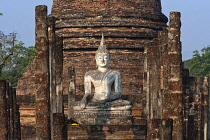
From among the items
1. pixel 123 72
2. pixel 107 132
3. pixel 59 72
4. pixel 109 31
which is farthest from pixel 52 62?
pixel 109 31

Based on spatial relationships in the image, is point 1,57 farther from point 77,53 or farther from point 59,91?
point 59,91

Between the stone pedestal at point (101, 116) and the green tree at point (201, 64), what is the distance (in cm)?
2190

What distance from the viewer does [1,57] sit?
3189cm

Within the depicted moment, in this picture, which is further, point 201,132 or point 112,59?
point 112,59

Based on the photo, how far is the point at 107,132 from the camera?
18.1 meters

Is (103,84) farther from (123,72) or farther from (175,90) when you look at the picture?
(175,90)

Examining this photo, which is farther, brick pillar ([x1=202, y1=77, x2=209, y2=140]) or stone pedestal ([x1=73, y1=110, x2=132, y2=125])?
stone pedestal ([x1=73, y1=110, x2=132, y2=125])

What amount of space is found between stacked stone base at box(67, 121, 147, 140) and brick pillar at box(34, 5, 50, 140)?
4.03m

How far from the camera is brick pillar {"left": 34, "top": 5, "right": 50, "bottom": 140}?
45.9 ft

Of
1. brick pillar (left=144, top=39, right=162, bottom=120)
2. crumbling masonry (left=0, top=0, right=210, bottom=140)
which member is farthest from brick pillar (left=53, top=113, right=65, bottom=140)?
brick pillar (left=144, top=39, right=162, bottom=120)

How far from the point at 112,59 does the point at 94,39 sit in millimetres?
1045

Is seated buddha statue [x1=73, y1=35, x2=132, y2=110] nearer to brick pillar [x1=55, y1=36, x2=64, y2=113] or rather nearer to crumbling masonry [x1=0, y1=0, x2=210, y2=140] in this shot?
crumbling masonry [x1=0, y1=0, x2=210, y2=140]

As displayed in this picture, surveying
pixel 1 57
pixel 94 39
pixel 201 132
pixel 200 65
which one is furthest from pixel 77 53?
pixel 200 65

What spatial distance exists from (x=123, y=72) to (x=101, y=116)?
5657 mm
